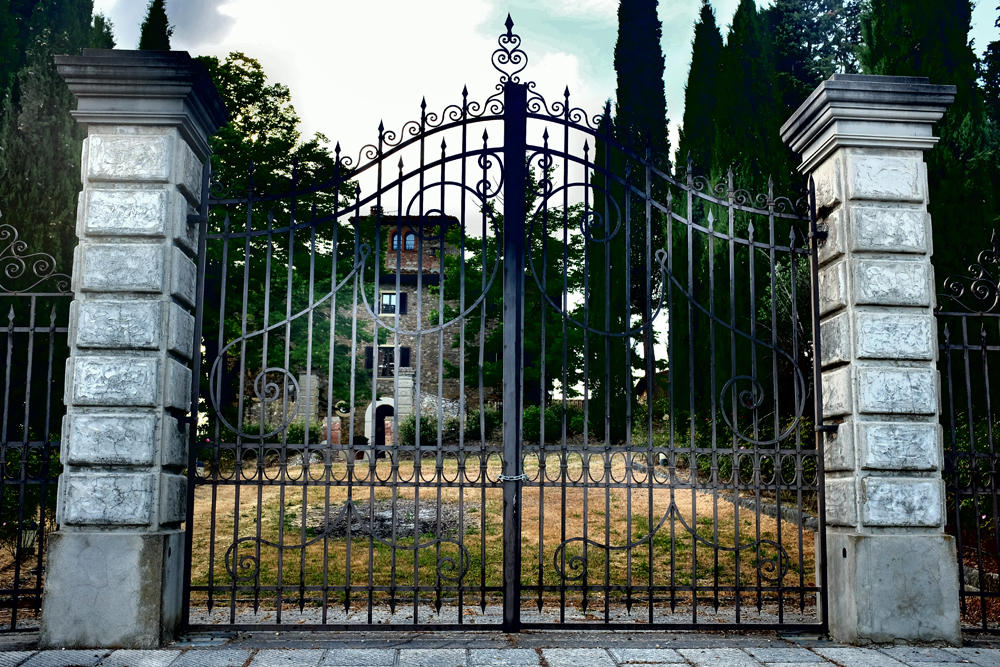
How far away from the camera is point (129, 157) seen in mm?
4969

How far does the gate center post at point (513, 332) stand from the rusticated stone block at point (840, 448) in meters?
2.06

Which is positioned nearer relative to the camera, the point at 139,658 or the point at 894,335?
the point at 139,658

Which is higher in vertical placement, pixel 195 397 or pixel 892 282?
pixel 892 282

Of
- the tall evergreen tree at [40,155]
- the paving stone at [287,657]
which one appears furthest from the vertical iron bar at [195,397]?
the tall evergreen tree at [40,155]

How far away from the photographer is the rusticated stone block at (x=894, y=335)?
505 cm

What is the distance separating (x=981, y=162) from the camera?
10047mm

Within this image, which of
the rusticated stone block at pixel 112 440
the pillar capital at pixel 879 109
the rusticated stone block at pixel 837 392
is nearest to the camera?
the rusticated stone block at pixel 112 440

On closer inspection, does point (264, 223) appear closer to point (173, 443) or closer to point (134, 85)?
point (134, 85)

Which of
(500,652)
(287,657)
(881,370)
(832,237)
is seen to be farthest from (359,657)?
(832,237)

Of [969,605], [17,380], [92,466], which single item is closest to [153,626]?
[92,466]

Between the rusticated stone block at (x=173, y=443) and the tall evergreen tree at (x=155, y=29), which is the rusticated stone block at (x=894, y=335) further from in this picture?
the tall evergreen tree at (x=155, y=29)

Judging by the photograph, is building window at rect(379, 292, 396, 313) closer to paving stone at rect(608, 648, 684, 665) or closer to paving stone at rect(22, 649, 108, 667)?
paving stone at rect(22, 649, 108, 667)

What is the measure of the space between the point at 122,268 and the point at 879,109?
194 inches

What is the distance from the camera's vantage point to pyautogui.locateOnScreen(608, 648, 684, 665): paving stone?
436 cm
